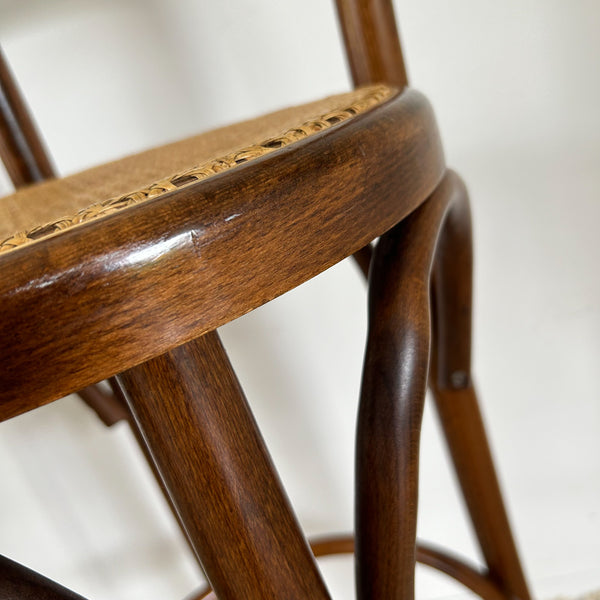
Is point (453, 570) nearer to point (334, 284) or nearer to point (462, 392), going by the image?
point (462, 392)

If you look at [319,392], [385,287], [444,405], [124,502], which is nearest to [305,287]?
[319,392]

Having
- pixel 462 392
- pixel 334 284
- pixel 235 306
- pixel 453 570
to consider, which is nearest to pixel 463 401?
pixel 462 392

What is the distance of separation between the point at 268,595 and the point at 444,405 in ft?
1.05

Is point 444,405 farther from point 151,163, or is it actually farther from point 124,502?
point 124,502

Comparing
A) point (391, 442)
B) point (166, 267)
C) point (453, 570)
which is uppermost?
point (166, 267)

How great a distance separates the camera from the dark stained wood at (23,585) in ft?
0.71

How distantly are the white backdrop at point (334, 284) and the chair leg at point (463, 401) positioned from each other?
260mm

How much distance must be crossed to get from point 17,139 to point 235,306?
1.40 ft

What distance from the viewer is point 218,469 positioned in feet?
0.74

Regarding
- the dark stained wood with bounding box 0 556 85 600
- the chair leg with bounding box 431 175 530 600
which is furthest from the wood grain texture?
the dark stained wood with bounding box 0 556 85 600

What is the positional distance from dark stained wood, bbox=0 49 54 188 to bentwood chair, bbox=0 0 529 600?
0.76 ft

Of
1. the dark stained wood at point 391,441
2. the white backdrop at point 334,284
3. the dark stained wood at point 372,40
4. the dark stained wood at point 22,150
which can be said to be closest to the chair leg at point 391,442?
the dark stained wood at point 391,441

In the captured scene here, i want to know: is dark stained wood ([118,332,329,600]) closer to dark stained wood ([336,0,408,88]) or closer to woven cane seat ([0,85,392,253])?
woven cane seat ([0,85,392,253])

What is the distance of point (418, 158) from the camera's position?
0.27 m
